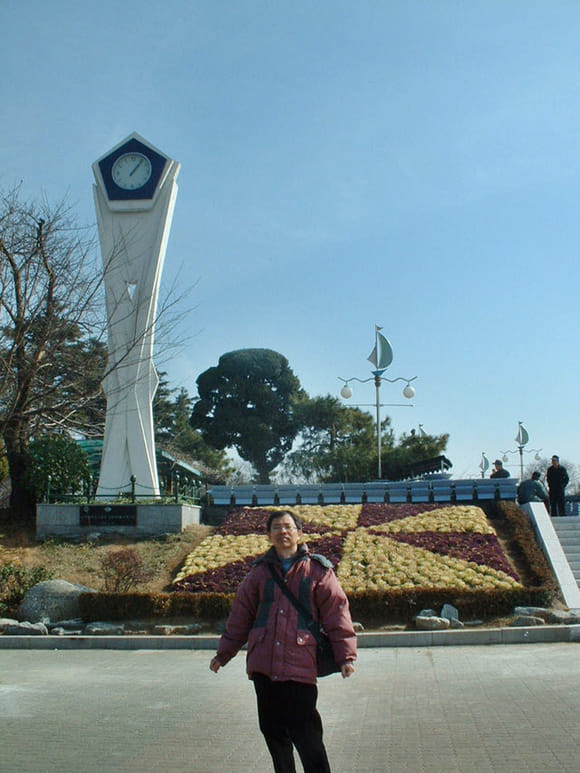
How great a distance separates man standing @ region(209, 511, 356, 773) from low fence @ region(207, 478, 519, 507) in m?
16.6

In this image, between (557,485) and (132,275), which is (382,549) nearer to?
(557,485)

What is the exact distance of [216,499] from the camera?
70.2 feet

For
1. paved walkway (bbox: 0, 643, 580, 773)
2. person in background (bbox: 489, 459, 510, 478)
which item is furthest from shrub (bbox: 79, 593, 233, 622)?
person in background (bbox: 489, 459, 510, 478)

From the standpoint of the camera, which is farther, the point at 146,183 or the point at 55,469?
the point at 146,183

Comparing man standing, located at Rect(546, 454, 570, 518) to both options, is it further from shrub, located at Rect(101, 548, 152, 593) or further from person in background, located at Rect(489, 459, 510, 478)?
shrub, located at Rect(101, 548, 152, 593)

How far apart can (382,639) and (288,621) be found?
7.22m

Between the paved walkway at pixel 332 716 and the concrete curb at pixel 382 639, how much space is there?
83 cm

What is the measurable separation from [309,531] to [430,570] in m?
3.88

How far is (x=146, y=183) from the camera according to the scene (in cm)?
2155

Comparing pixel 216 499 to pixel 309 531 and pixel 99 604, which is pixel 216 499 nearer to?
pixel 309 531

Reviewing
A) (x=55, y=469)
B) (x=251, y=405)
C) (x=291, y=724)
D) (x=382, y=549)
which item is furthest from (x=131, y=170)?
(x=251, y=405)

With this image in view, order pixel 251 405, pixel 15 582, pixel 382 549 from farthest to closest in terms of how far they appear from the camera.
→ pixel 251 405, pixel 382 549, pixel 15 582

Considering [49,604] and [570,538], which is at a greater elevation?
[570,538]

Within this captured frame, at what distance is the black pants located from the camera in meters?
4.15
